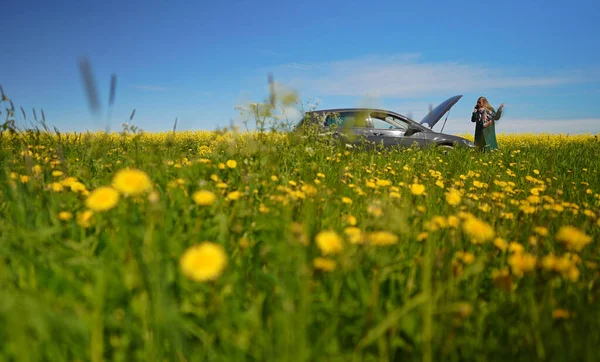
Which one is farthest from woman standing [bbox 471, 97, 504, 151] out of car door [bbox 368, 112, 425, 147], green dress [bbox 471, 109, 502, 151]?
car door [bbox 368, 112, 425, 147]

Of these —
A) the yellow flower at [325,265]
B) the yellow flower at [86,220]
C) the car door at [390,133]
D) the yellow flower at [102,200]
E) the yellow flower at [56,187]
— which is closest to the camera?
the yellow flower at [325,265]

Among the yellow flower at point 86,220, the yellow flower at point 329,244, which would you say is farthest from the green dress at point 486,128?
the yellow flower at point 86,220

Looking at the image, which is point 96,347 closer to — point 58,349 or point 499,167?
point 58,349

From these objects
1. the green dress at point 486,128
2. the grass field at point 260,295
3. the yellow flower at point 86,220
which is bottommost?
the grass field at point 260,295

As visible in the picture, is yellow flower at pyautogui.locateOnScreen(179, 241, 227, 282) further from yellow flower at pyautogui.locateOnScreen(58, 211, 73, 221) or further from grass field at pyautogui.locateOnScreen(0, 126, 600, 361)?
yellow flower at pyautogui.locateOnScreen(58, 211, 73, 221)

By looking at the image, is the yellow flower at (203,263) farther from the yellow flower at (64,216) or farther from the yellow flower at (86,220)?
the yellow flower at (64,216)

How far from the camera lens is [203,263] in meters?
1.09

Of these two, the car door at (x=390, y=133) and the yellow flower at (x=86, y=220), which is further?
the car door at (x=390, y=133)

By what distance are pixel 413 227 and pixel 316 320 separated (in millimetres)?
1020

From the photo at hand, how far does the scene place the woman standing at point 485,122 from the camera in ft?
34.0

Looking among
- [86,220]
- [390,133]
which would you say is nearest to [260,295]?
[86,220]

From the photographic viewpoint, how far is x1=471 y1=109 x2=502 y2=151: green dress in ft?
34.0

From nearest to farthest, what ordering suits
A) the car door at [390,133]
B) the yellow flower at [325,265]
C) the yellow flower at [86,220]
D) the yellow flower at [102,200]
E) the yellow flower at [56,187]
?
the yellow flower at [325,265] < the yellow flower at [102,200] < the yellow flower at [86,220] < the yellow flower at [56,187] < the car door at [390,133]

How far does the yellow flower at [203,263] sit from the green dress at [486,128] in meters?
10.6
